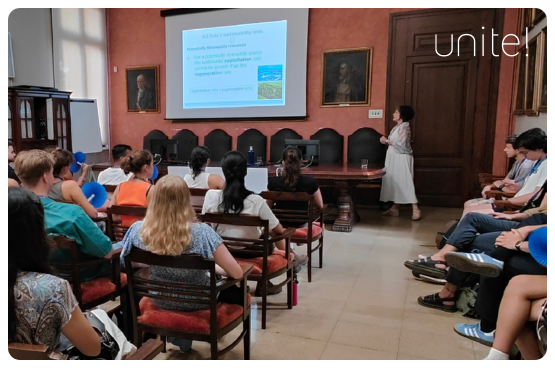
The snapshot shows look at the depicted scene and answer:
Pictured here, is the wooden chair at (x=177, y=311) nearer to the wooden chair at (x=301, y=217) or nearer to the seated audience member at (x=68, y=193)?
the seated audience member at (x=68, y=193)

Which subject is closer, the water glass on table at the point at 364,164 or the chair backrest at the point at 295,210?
the chair backrest at the point at 295,210

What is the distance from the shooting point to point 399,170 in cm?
517

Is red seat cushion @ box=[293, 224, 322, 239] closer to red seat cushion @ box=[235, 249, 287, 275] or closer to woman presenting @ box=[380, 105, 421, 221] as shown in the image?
red seat cushion @ box=[235, 249, 287, 275]

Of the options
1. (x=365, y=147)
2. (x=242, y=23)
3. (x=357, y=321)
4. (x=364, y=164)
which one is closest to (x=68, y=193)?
(x=357, y=321)

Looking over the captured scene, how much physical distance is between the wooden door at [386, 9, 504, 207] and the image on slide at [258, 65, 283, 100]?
5.22 feet

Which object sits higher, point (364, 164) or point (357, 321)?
point (364, 164)

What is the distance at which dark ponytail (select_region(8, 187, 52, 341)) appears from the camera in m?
1.09

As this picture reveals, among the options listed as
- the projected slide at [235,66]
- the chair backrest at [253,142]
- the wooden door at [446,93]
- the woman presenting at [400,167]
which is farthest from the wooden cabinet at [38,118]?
the wooden door at [446,93]

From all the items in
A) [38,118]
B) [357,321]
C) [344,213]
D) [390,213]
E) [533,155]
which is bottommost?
[357,321]

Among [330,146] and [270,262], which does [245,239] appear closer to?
[270,262]

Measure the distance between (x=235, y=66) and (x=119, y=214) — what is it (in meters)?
4.50

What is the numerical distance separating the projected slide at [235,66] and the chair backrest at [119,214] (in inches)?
163

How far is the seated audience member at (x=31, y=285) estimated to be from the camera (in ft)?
3.56

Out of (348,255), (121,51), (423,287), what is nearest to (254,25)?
(121,51)
